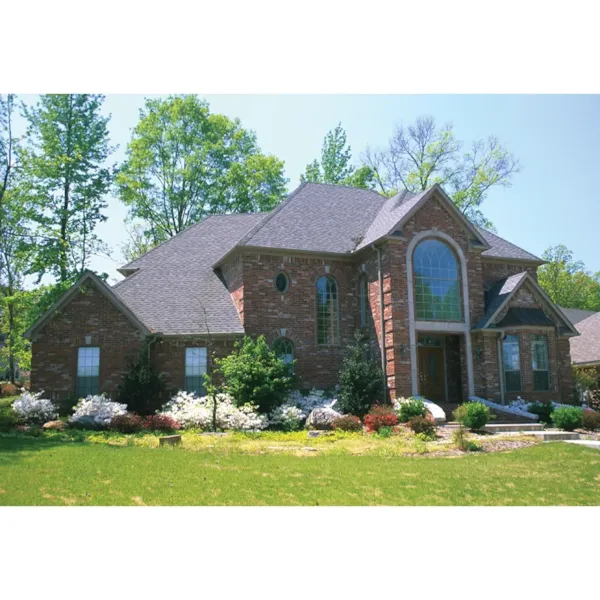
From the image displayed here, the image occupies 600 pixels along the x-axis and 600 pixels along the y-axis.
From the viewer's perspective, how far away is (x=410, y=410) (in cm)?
2011

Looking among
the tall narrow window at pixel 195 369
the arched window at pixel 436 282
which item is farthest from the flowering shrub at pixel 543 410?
the tall narrow window at pixel 195 369

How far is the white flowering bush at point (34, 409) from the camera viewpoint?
65.8ft

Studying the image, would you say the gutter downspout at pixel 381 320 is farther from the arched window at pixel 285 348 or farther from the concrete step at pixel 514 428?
the concrete step at pixel 514 428

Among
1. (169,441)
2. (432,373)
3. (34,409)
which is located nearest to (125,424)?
(169,441)

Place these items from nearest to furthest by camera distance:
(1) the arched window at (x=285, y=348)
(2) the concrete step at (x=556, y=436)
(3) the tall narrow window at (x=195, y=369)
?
1. (2) the concrete step at (x=556, y=436)
2. (3) the tall narrow window at (x=195, y=369)
3. (1) the arched window at (x=285, y=348)

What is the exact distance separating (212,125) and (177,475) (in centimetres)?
3418

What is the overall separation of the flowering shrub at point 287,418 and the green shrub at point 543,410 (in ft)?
27.4

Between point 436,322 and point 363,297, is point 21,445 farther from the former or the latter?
point 436,322

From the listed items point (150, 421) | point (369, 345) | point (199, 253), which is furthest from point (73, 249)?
point (369, 345)

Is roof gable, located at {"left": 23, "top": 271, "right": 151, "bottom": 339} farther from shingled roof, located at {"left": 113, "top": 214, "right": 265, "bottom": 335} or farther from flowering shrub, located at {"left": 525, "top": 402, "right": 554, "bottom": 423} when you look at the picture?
flowering shrub, located at {"left": 525, "top": 402, "right": 554, "bottom": 423}

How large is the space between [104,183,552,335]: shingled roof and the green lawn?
9.37 meters

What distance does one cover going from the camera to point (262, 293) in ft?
80.4

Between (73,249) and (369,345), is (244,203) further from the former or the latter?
(369,345)

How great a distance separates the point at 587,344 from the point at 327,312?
49.9 feet
